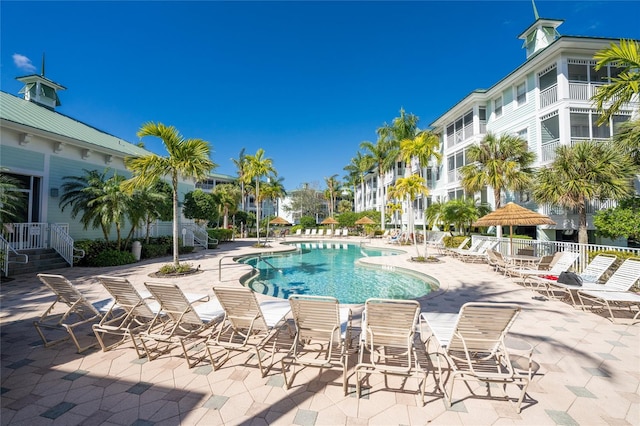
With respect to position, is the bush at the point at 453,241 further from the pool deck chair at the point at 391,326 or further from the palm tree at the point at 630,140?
the pool deck chair at the point at 391,326

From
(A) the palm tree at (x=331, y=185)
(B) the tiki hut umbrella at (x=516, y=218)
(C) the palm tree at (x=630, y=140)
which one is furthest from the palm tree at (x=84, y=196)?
(A) the palm tree at (x=331, y=185)

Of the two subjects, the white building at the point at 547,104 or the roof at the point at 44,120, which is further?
the white building at the point at 547,104

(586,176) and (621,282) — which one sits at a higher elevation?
A: (586,176)

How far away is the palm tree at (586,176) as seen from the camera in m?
10.3

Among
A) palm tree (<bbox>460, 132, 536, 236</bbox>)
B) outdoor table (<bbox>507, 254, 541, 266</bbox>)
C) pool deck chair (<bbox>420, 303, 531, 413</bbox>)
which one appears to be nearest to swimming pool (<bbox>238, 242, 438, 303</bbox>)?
outdoor table (<bbox>507, 254, 541, 266</bbox>)

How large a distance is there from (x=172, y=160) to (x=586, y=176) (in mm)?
15989

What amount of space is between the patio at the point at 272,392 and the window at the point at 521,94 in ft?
54.2

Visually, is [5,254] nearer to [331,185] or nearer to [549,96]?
→ [549,96]

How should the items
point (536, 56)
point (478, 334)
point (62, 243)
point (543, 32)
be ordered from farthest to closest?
point (543, 32) < point (536, 56) < point (62, 243) < point (478, 334)

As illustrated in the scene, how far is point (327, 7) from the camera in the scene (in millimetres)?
14734

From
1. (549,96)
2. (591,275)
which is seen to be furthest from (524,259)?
(549,96)

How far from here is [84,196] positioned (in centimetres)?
1192

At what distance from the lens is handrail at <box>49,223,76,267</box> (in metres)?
11.3

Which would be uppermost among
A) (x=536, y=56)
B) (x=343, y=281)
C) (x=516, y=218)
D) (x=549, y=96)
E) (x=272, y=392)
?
(x=536, y=56)
